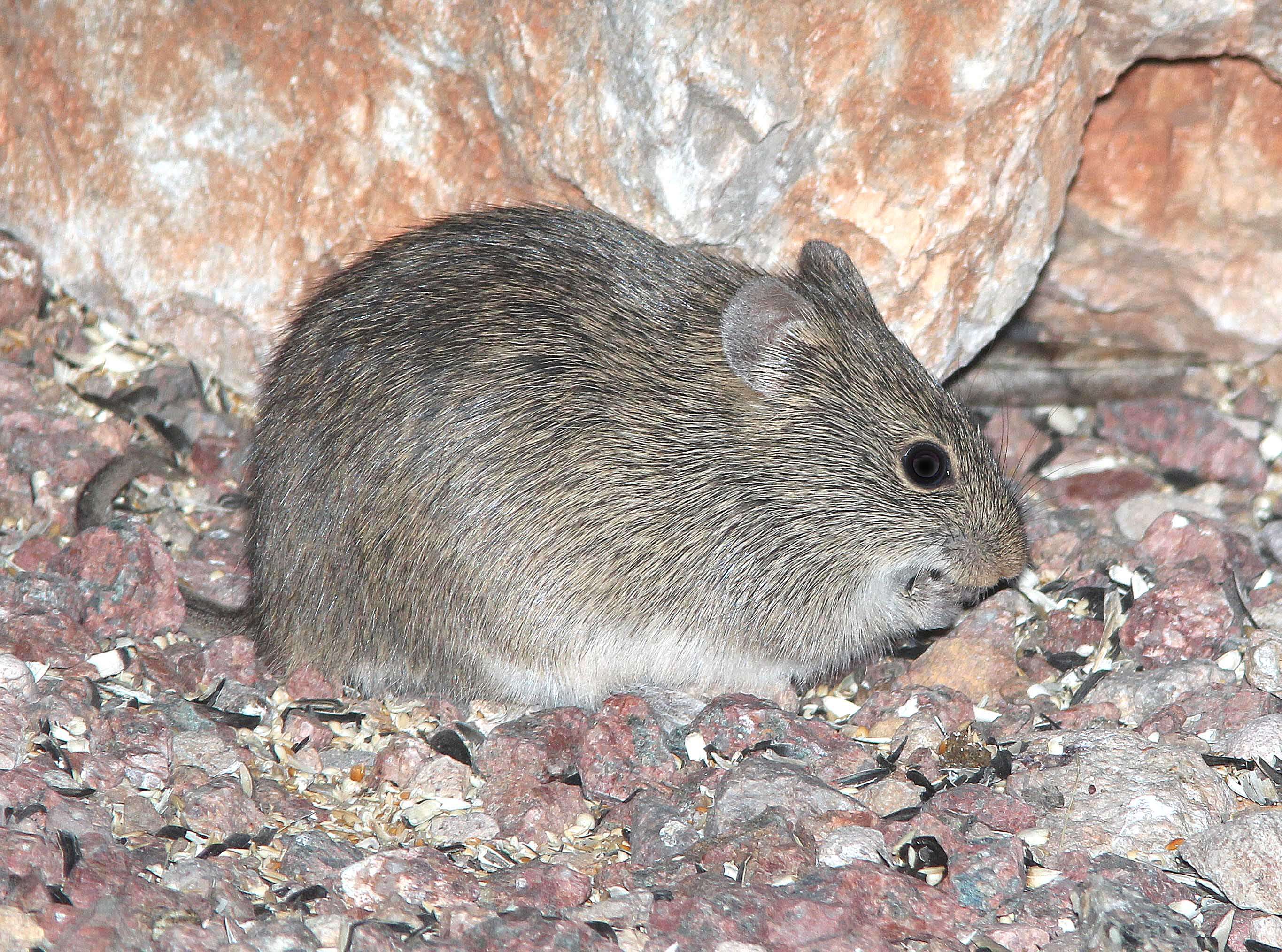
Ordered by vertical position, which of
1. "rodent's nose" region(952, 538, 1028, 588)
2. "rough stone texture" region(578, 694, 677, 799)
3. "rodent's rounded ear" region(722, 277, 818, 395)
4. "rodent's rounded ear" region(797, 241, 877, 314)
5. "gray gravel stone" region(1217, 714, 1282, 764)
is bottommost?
"rough stone texture" region(578, 694, 677, 799)

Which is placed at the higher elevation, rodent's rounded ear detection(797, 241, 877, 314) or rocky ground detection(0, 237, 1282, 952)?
rodent's rounded ear detection(797, 241, 877, 314)

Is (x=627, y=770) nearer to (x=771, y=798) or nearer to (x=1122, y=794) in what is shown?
(x=771, y=798)

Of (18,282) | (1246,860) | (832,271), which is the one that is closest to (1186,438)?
(832,271)

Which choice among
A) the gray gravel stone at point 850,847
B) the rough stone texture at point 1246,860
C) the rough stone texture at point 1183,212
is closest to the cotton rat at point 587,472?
the gray gravel stone at point 850,847

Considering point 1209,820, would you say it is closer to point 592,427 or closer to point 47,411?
point 592,427

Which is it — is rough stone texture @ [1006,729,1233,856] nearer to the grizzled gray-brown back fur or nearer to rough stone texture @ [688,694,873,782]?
rough stone texture @ [688,694,873,782]

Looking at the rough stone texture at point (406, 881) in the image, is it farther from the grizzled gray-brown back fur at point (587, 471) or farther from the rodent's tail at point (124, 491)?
the rodent's tail at point (124, 491)

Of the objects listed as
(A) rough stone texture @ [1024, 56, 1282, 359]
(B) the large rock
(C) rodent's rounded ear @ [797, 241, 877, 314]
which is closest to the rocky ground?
(B) the large rock
